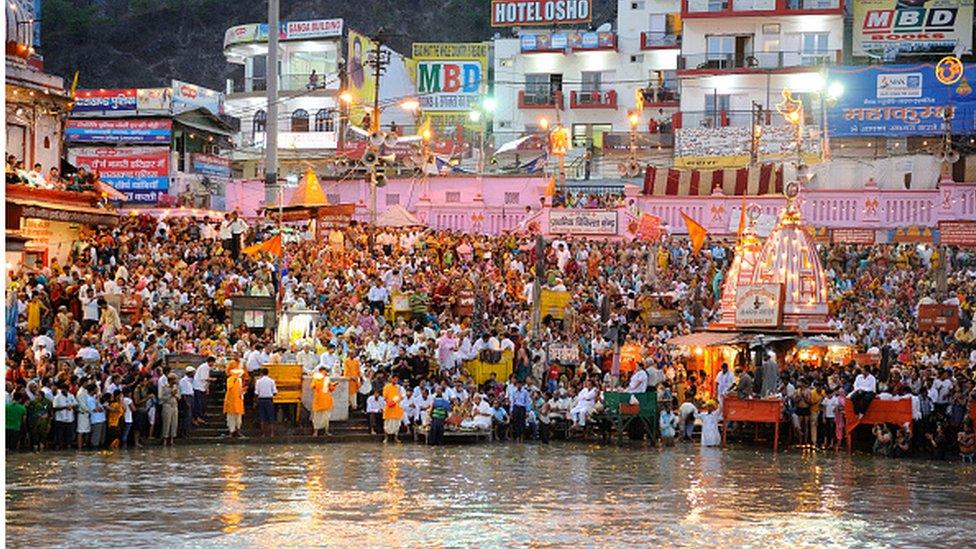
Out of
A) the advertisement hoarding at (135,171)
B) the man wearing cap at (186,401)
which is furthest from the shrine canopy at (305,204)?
the advertisement hoarding at (135,171)

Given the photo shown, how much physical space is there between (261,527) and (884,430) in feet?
43.1

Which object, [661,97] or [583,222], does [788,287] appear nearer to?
[583,222]

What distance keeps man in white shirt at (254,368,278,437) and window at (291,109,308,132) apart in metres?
43.5

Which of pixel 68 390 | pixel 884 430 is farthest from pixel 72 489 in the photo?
pixel 884 430

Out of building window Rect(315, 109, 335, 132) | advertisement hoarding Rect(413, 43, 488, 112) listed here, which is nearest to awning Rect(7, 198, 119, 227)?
building window Rect(315, 109, 335, 132)

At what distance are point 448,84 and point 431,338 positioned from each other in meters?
45.2

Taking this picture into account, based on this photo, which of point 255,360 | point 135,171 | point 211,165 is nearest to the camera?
point 255,360

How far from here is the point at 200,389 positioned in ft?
82.5

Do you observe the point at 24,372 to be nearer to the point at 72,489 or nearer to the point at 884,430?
the point at 72,489

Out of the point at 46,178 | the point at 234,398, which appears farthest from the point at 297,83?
the point at 234,398

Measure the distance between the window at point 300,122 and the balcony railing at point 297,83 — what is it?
3.84 ft

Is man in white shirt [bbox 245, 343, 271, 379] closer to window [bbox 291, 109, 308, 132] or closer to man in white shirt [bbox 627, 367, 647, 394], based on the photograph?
man in white shirt [bbox 627, 367, 647, 394]

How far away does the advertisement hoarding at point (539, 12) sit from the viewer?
70.4m

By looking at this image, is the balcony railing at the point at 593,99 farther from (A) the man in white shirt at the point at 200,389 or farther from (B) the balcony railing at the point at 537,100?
(A) the man in white shirt at the point at 200,389
